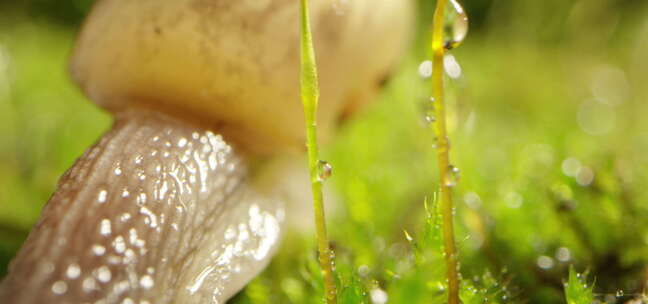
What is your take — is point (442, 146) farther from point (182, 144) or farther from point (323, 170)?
point (182, 144)

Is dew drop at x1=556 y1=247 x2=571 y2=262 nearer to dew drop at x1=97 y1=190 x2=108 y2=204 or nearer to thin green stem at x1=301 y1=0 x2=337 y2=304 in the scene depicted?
thin green stem at x1=301 y1=0 x2=337 y2=304

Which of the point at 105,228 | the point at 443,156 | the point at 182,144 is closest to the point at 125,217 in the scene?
the point at 105,228

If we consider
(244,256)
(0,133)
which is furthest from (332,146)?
(0,133)

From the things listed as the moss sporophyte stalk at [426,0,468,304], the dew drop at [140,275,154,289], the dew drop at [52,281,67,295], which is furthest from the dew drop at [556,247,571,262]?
the dew drop at [52,281,67,295]

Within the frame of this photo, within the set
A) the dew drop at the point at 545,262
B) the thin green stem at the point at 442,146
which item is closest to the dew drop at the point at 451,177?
the thin green stem at the point at 442,146

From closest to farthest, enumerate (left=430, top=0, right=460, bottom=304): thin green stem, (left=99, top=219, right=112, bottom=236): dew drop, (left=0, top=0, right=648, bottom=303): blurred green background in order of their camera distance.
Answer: (left=430, top=0, right=460, bottom=304): thin green stem
(left=99, top=219, right=112, bottom=236): dew drop
(left=0, top=0, right=648, bottom=303): blurred green background

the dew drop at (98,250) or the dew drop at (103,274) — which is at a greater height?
the dew drop at (98,250)

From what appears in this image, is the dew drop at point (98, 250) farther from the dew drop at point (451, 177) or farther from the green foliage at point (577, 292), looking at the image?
the green foliage at point (577, 292)
